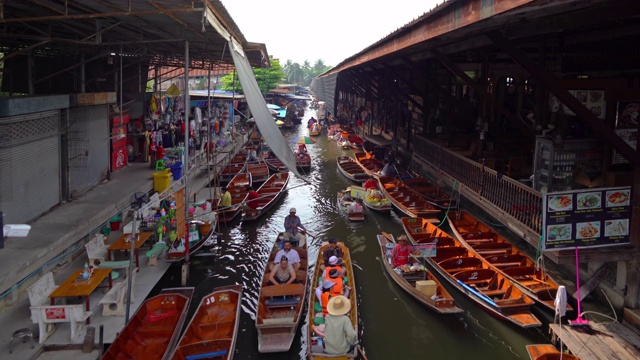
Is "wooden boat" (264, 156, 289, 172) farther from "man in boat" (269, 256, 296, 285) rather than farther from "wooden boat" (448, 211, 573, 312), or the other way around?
"man in boat" (269, 256, 296, 285)

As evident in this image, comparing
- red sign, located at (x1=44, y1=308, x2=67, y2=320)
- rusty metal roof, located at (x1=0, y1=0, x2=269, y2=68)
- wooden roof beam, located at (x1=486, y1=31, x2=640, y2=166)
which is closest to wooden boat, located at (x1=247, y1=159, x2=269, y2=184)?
rusty metal roof, located at (x1=0, y1=0, x2=269, y2=68)

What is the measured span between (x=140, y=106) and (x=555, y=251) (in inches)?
704

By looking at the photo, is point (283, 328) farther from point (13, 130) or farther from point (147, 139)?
point (147, 139)

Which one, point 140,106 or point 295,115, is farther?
point 295,115

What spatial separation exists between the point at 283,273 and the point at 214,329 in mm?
2080

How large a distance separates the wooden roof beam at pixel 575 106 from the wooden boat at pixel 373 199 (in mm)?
9323

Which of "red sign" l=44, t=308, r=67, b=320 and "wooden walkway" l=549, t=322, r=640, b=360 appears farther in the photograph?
"red sign" l=44, t=308, r=67, b=320

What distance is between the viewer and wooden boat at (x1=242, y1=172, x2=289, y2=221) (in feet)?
57.5

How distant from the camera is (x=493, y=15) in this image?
712 centimetres

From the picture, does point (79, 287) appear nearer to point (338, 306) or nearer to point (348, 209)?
point (338, 306)

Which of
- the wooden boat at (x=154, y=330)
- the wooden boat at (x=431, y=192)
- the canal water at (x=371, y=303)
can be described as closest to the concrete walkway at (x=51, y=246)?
the wooden boat at (x=154, y=330)

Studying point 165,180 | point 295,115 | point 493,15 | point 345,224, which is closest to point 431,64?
point 345,224

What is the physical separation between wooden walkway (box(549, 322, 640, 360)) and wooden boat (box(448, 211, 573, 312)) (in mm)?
1280

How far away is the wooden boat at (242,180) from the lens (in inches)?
824
